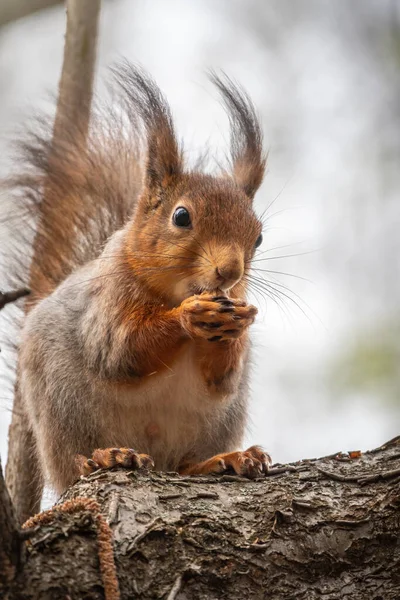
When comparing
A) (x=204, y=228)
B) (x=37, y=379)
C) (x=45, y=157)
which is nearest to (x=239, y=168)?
(x=204, y=228)

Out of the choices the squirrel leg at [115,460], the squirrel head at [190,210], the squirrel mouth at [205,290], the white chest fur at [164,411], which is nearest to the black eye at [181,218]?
the squirrel head at [190,210]

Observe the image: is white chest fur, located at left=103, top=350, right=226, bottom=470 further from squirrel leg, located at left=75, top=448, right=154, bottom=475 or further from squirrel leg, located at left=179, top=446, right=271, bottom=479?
squirrel leg, located at left=75, top=448, right=154, bottom=475

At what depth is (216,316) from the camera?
1968mm

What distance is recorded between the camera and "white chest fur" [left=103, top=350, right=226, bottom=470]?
7.19ft

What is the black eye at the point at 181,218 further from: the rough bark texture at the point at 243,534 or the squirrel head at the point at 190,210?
the rough bark texture at the point at 243,534

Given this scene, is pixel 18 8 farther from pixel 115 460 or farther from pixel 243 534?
pixel 243 534

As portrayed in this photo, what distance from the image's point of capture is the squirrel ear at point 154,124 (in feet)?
8.02

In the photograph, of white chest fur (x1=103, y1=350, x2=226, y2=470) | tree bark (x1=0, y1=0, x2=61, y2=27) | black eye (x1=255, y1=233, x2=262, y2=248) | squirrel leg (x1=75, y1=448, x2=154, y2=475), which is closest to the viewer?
squirrel leg (x1=75, y1=448, x2=154, y2=475)

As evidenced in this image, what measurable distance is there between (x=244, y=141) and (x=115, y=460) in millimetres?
1215

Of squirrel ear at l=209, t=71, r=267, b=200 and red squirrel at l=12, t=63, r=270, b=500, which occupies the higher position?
squirrel ear at l=209, t=71, r=267, b=200

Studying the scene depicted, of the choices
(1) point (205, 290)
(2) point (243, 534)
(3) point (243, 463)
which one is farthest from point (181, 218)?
(2) point (243, 534)

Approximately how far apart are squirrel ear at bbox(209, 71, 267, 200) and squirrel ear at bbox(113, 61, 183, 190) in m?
0.20

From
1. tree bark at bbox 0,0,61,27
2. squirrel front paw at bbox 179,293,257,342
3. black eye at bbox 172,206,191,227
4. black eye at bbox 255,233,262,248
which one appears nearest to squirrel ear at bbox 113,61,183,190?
black eye at bbox 172,206,191,227

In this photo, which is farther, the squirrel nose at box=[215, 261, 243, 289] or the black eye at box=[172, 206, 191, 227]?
the black eye at box=[172, 206, 191, 227]
